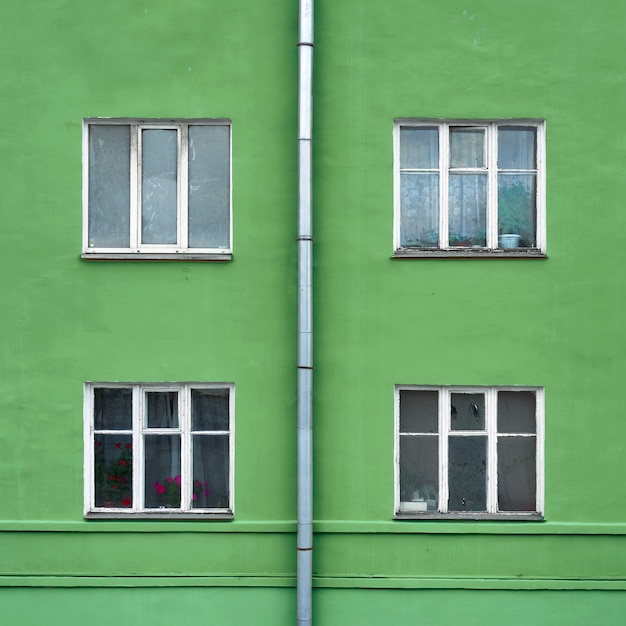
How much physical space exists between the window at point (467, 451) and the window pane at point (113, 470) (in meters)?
2.87

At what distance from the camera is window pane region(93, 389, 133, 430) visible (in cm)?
843

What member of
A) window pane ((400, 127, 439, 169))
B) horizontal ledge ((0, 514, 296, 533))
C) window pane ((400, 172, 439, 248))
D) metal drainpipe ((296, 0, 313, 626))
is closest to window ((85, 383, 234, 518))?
horizontal ledge ((0, 514, 296, 533))

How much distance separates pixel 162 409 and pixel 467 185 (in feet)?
13.3

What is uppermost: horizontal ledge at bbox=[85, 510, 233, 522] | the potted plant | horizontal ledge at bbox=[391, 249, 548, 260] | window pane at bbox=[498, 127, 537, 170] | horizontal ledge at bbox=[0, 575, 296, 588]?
window pane at bbox=[498, 127, 537, 170]

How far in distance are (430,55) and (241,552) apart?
5550mm

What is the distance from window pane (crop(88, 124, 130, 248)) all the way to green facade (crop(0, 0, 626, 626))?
0.90ft

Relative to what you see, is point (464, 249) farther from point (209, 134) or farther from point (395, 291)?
point (209, 134)

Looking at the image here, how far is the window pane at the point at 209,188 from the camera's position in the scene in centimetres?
847

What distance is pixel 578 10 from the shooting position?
8258mm

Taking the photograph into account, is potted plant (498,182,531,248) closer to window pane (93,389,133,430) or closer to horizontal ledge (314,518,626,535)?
horizontal ledge (314,518,626,535)

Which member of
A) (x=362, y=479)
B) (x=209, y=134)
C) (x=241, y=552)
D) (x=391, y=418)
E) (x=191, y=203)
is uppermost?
(x=209, y=134)

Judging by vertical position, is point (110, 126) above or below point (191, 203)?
above

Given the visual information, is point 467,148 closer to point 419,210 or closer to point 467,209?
point 467,209

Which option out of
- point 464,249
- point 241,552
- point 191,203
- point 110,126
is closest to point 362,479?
point 241,552
